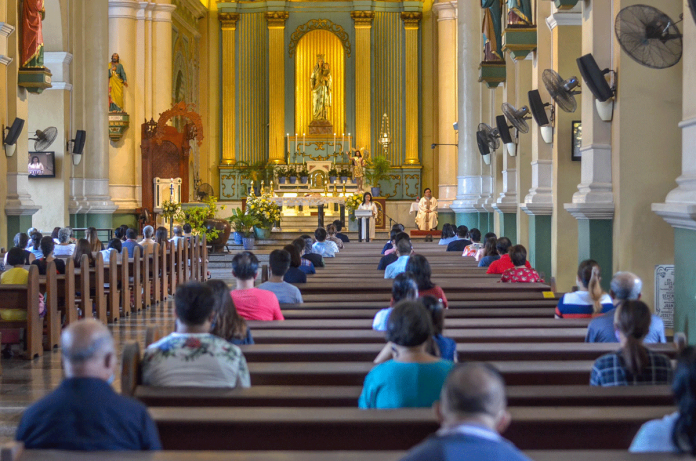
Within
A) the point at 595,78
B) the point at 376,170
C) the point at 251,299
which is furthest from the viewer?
the point at 376,170

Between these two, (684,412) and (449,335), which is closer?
(684,412)

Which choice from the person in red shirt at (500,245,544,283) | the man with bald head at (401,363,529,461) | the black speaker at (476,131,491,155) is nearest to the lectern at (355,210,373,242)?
the black speaker at (476,131,491,155)

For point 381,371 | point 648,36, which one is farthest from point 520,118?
point 381,371

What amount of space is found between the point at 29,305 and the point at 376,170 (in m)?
17.0

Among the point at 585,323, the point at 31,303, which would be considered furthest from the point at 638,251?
the point at 31,303

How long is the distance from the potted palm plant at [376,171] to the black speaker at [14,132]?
13197mm

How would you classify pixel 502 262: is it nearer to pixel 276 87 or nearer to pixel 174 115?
pixel 174 115

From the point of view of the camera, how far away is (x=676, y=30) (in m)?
6.19

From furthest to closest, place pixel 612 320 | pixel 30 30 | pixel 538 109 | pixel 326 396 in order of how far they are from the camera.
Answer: pixel 30 30 < pixel 538 109 < pixel 612 320 < pixel 326 396

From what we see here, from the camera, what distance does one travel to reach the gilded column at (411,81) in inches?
979

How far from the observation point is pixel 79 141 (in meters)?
15.0

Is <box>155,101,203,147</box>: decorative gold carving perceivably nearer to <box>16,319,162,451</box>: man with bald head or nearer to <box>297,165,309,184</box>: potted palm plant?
<box>297,165,309,184</box>: potted palm plant

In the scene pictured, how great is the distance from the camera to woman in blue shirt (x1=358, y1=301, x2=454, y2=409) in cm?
302

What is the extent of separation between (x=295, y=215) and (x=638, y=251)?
14.9 m
